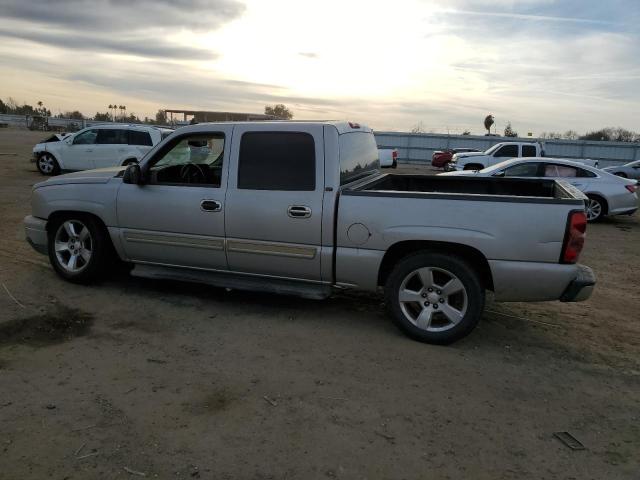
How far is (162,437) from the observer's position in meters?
3.07

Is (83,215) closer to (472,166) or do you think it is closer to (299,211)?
(299,211)

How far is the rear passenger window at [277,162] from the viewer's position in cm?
477

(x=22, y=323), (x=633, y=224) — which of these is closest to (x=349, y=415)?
(x=22, y=323)

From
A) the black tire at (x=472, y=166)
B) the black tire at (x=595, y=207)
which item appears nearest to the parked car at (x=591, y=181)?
the black tire at (x=595, y=207)

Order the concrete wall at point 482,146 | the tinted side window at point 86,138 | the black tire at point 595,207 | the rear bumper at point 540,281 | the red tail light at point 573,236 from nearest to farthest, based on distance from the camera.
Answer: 1. the red tail light at point 573,236
2. the rear bumper at point 540,281
3. the black tire at point 595,207
4. the tinted side window at point 86,138
5. the concrete wall at point 482,146

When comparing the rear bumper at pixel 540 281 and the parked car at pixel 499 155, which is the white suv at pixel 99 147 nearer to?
the parked car at pixel 499 155

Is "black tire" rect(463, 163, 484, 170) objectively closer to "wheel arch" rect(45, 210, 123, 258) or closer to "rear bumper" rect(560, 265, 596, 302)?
"rear bumper" rect(560, 265, 596, 302)

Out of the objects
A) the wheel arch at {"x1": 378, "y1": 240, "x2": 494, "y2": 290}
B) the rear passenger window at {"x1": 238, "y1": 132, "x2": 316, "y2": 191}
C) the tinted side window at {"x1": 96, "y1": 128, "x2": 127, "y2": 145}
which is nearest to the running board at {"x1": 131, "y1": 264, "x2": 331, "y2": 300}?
the wheel arch at {"x1": 378, "y1": 240, "x2": 494, "y2": 290}

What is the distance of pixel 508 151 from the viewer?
20891 millimetres

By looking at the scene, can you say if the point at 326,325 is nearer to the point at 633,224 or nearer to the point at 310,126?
the point at 310,126

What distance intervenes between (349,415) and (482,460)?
0.85m

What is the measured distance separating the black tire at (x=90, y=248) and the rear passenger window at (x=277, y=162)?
181cm

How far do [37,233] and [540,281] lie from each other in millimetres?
5311

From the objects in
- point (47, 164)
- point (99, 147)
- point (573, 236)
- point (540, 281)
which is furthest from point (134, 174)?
point (47, 164)
